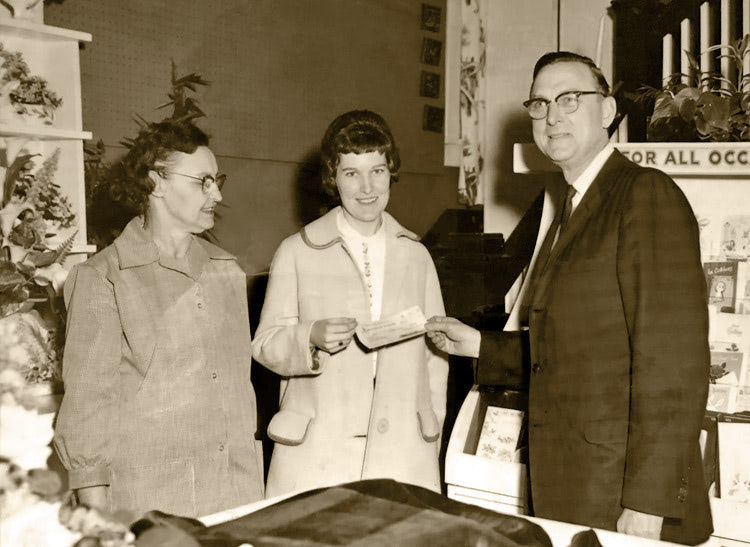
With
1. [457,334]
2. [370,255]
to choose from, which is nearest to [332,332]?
[370,255]

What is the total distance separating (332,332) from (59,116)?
96 cm

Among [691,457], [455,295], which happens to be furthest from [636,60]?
[691,457]

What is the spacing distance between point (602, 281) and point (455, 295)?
123cm

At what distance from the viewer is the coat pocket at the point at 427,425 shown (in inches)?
88.4

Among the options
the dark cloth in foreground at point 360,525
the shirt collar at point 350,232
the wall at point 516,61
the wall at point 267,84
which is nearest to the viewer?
the dark cloth in foreground at point 360,525

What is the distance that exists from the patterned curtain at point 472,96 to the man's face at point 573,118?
176 cm

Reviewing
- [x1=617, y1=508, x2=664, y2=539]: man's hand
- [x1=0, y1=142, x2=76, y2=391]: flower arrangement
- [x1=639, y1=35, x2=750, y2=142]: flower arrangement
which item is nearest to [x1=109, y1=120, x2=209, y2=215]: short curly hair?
[x1=0, y1=142, x2=76, y2=391]: flower arrangement

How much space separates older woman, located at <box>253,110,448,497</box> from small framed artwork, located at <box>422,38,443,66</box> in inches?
92.7

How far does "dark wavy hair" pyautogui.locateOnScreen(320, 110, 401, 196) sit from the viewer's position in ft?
6.76

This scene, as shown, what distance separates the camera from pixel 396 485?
3.97 ft

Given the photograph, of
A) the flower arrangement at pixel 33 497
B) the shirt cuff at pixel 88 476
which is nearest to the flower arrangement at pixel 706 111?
the shirt cuff at pixel 88 476

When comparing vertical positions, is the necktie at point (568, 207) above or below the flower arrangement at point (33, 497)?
above

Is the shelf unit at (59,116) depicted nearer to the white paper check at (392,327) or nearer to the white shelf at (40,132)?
Result: the white shelf at (40,132)

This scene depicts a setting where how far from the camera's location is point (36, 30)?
179 centimetres
